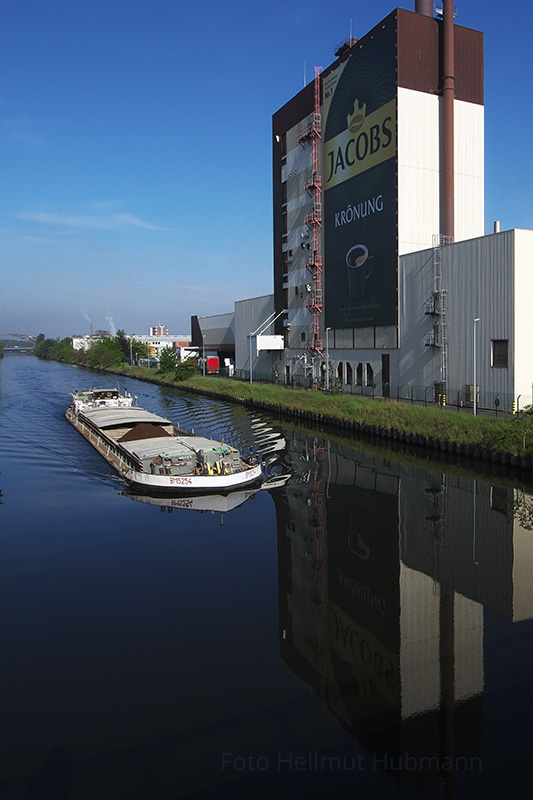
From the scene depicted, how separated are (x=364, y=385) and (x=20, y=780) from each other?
39052 mm

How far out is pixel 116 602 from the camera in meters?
14.8

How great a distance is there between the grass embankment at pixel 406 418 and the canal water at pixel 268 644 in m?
3.56

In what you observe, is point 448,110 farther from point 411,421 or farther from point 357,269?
point 411,421

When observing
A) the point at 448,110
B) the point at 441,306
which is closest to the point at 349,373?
the point at 441,306

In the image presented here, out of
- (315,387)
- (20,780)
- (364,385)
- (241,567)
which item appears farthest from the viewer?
(315,387)

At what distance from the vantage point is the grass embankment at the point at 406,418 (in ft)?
90.6

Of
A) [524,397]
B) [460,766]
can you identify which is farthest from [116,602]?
[524,397]

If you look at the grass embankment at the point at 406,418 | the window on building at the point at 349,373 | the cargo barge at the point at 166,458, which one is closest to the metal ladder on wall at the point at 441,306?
the grass embankment at the point at 406,418

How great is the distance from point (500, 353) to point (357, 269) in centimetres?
1651

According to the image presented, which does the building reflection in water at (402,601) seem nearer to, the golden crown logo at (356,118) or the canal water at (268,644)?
the canal water at (268,644)

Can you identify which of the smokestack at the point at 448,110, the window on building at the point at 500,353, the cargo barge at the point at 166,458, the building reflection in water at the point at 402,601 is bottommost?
the building reflection in water at the point at 402,601

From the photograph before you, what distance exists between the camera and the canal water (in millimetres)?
9250

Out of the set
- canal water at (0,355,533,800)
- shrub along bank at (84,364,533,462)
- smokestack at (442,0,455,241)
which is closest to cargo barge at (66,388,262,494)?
canal water at (0,355,533,800)

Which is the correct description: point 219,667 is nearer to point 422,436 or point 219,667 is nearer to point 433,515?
point 433,515
